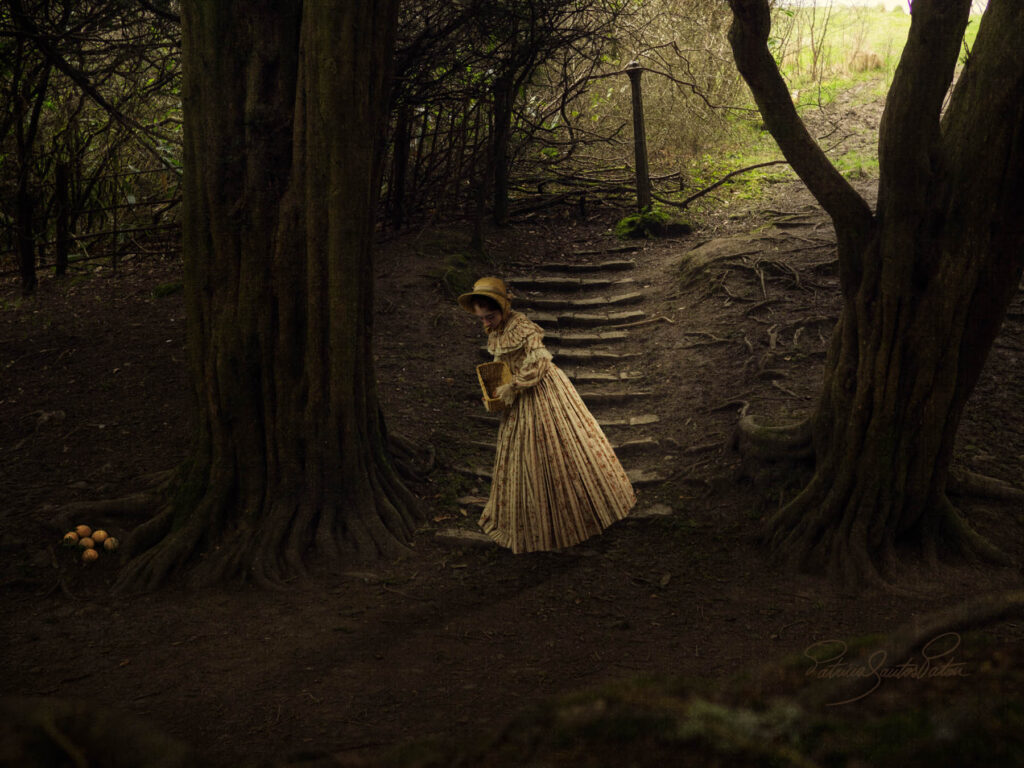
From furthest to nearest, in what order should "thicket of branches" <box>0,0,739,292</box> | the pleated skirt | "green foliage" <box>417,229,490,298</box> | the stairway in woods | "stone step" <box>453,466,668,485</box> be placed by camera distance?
"green foliage" <box>417,229,490,298</box> < "thicket of branches" <box>0,0,739,292</box> < the stairway in woods < "stone step" <box>453,466,668,485</box> < the pleated skirt

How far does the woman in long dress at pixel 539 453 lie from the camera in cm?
522

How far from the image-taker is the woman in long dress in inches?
206

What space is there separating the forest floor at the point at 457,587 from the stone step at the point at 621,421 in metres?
0.14

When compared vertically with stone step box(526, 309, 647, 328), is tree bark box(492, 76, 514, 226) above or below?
above

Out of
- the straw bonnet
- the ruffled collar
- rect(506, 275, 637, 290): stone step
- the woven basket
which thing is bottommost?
the woven basket

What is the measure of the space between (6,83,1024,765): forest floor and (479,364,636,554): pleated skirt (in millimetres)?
171

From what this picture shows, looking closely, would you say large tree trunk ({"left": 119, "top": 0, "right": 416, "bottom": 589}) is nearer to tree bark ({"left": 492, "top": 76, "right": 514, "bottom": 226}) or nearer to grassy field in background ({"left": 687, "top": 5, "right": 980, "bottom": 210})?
tree bark ({"left": 492, "top": 76, "right": 514, "bottom": 226})

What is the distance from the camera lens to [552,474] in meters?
5.34

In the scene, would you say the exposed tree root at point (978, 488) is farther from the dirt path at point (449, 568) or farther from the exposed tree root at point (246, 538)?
the exposed tree root at point (246, 538)

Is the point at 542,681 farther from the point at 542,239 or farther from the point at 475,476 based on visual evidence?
the point at 542,239

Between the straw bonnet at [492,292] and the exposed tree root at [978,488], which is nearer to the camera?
the straw bonnet at [492,292]

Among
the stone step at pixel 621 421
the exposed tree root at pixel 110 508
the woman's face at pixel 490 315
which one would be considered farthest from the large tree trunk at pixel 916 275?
the exposed tree root at pixel 110 508

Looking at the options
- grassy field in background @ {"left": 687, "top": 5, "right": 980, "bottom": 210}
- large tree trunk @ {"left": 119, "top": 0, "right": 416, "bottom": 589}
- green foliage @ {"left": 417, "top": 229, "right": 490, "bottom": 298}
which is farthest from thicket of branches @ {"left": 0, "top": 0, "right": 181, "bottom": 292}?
grassy field in background @ {"left": 687, "top": 5, "right": 980, "bottom": 210}

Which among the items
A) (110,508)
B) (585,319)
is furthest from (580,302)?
(110,508)
